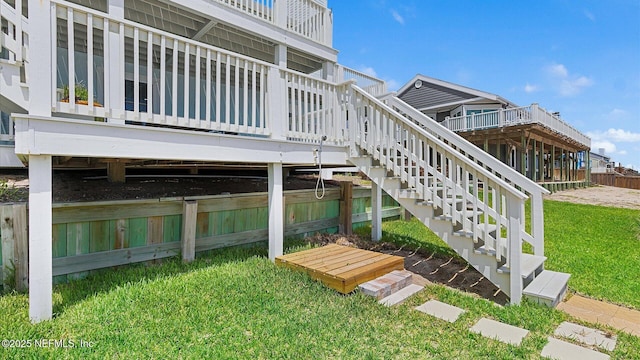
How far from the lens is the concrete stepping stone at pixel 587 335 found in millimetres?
2479

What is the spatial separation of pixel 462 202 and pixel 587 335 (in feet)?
5.52

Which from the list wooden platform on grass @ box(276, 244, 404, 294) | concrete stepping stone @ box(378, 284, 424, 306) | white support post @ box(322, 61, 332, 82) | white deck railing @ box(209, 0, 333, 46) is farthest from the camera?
white support post @ box(322, 61, 332, 82)

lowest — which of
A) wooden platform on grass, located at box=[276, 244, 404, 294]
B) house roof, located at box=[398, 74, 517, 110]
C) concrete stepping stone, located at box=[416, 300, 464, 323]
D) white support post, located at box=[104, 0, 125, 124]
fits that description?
concrete stepping stone, located at box=[416, 300, 464, 323]

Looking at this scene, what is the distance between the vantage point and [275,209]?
4.06m

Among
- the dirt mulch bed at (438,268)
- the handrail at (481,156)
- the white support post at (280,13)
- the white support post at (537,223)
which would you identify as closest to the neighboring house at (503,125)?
the handrail at (481,156)

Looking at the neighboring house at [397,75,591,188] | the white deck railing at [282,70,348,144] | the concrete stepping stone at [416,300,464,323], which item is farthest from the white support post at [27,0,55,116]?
the neighboring house at [397,75,591,188]

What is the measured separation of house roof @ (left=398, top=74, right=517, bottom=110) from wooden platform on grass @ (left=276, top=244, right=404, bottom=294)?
17.2 metres

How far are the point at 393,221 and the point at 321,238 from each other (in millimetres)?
2365

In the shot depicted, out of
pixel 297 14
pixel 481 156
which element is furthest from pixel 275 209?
pixel 297 14

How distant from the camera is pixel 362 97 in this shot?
4.66m

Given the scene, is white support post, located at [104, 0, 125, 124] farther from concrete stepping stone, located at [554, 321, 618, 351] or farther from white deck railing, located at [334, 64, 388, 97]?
white deck railing, located at [334, 64, 388, 97]

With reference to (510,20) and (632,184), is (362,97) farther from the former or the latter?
(632,184)

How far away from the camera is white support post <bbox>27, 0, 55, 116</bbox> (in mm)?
2332

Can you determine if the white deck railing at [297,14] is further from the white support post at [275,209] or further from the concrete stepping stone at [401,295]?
the concrete stepping stone at [401,295]
